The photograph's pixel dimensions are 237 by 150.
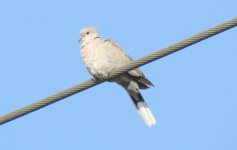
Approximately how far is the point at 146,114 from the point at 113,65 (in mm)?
698

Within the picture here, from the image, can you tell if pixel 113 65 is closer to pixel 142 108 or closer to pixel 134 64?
pixel 142 108

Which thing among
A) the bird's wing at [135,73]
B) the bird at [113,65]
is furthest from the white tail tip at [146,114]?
the bird's wing at [135,73]

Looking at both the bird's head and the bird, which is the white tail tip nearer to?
the bird

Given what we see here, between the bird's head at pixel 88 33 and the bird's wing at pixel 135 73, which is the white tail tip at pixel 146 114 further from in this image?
the bird's head at pixel 88 33

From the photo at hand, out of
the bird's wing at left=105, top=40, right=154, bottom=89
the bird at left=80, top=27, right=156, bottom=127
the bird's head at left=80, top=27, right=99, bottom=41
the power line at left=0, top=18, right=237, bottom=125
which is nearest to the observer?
the power line at left=0, top=18, right=237, bottom=125

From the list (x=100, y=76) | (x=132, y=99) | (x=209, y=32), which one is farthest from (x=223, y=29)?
(x=132, y=99)

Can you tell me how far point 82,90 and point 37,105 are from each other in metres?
0.43

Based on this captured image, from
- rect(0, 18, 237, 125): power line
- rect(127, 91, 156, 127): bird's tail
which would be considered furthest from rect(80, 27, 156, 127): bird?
rect(0, 18, 237, 125): power line

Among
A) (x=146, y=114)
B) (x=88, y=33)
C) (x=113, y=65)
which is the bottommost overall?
(x=146, y=114)

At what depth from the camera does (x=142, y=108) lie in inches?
309

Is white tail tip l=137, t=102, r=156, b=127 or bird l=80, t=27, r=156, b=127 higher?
bird l=80, t=27, r=156, b=127

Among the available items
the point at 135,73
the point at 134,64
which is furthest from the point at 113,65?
the point at 134,64

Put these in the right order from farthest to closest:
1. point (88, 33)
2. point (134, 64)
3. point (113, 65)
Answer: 1. point (88, 33)
2. point (113, 65)
3. point (134, 64)

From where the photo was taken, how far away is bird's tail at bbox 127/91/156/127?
25.4 ft
